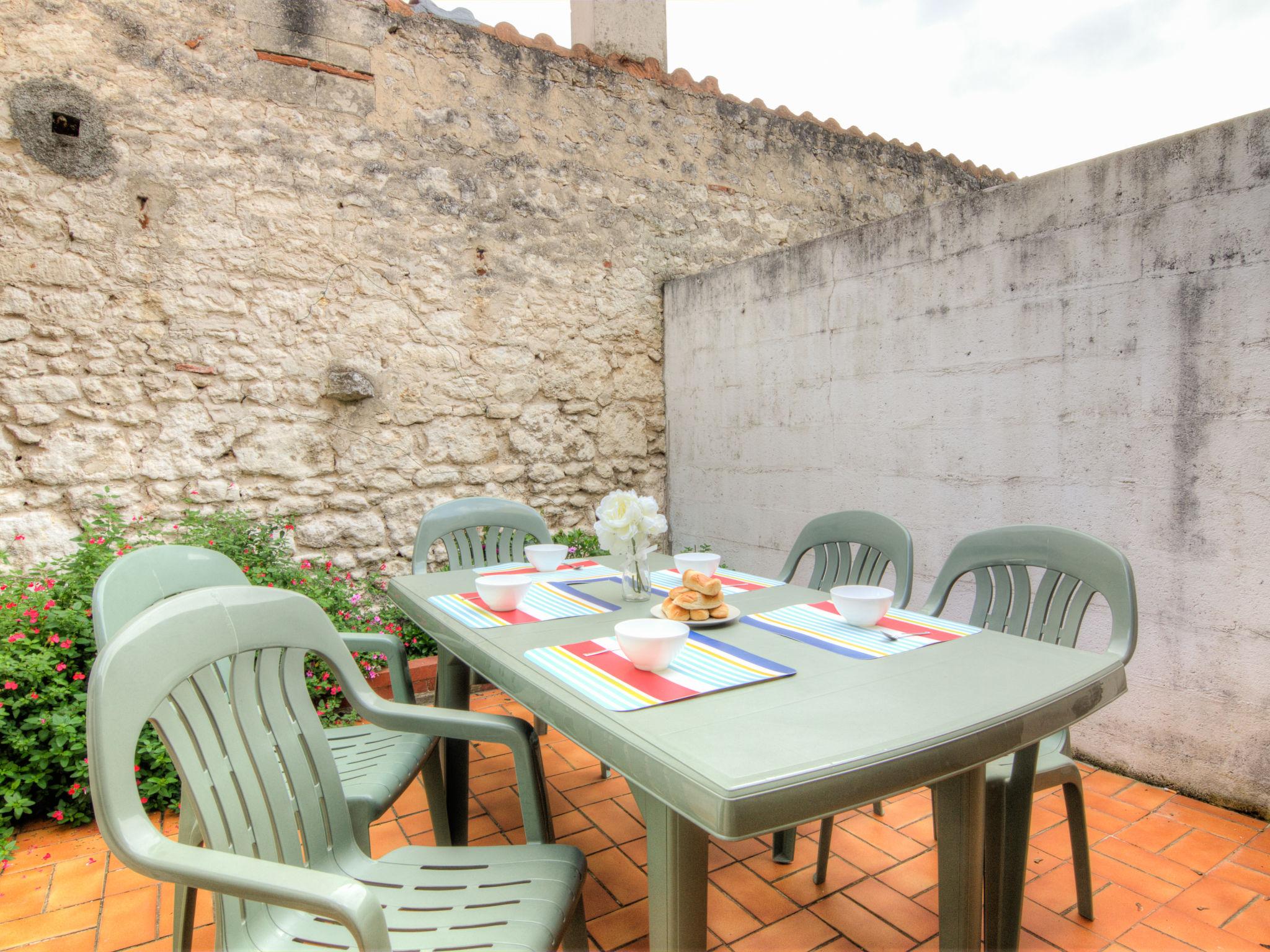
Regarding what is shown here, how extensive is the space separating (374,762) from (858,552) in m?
1.54

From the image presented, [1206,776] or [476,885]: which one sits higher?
[476,885]

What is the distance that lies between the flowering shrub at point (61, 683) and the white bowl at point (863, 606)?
163 centimetres


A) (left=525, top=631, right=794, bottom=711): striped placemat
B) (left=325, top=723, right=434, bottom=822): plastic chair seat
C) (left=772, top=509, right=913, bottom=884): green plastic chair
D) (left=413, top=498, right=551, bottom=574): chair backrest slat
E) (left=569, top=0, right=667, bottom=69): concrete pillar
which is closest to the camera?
(left=525, top=631, right=794, bottom=711): striped placemat

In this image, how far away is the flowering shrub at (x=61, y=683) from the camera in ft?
7.01

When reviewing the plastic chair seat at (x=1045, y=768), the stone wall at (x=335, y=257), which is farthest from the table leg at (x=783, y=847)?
the stone wall at (x=335, y=257)

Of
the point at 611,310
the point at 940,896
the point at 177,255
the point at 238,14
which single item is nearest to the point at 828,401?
the point at 611,310

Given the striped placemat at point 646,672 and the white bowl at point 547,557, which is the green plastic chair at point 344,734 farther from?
the white bowl at point 547,557

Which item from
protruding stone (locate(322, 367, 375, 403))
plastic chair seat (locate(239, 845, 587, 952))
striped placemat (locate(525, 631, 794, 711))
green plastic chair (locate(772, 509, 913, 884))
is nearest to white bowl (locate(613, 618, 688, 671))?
striped placemat (locate(525, 631, 794, 711))

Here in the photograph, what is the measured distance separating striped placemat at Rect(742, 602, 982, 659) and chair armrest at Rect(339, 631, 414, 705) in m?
0.90

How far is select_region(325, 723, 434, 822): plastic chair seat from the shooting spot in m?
1.43

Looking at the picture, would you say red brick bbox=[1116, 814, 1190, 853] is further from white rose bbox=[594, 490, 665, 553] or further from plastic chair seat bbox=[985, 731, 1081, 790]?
white rose bbox=[594, 490, 665, 553]

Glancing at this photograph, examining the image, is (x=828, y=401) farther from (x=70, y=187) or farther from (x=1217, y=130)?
(x=70, y=187)

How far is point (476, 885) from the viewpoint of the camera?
46.4 inches

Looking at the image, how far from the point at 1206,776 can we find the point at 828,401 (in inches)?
75.8
